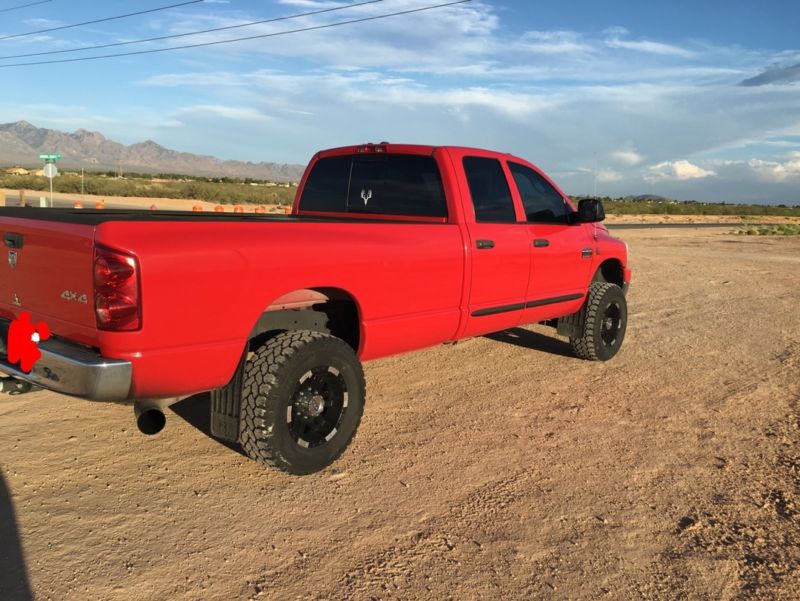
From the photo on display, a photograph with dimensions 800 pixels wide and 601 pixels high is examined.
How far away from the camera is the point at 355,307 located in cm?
455

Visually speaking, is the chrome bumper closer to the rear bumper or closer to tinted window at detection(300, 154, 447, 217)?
the rear bumper

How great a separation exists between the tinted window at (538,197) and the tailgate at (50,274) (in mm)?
3787

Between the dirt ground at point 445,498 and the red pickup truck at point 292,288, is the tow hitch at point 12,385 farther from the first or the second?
the dirt ground at point 445,498

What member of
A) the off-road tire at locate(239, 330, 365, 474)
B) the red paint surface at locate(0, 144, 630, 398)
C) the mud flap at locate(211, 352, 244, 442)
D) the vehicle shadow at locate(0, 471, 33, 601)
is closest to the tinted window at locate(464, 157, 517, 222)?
the red paint surface at locate(0, 144, 630, 398)

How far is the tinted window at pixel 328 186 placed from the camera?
598 centimetres

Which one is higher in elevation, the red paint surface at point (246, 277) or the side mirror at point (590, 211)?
the side mirror at point (590, 211)

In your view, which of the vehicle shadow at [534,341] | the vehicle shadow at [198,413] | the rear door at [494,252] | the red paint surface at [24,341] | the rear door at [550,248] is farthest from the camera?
the vehicle shadow at [534,341]

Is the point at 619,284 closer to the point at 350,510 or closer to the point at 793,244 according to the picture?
the point at 350,510

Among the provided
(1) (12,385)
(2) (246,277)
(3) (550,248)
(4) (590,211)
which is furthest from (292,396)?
(4) (590,211)

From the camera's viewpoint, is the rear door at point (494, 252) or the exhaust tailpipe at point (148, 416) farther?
the rear door at point (494, 252)

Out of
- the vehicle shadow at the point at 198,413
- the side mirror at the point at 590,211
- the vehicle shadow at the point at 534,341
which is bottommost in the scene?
the vehicle shadow at the point at 198,413

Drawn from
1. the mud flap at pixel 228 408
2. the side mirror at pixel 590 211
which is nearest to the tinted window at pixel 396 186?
the side mirror at pixel 590 211

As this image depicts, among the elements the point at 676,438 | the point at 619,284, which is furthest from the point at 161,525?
the point at 619,284

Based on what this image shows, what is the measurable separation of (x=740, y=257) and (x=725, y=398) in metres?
14.8
